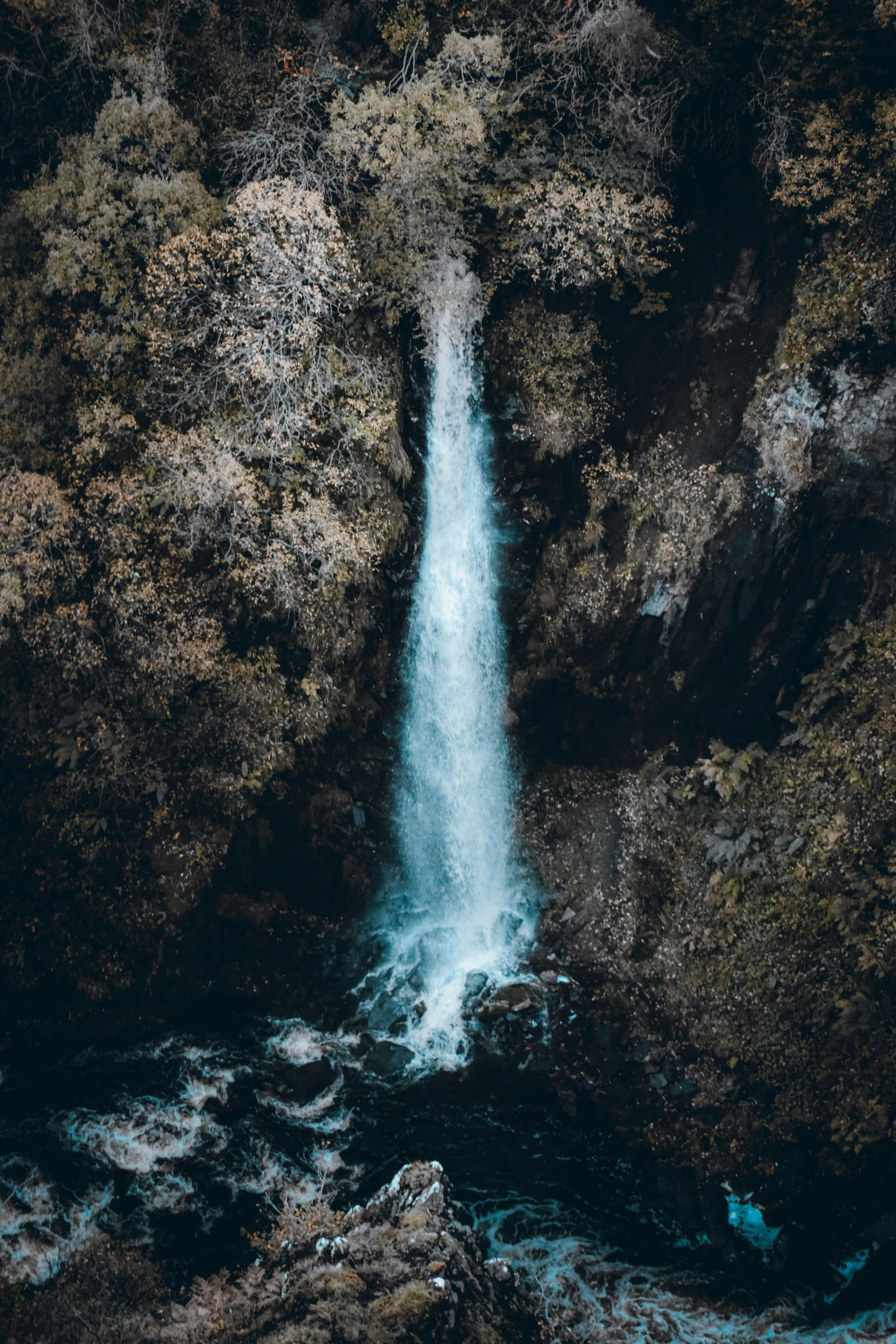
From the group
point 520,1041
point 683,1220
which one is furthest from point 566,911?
point 683,1220

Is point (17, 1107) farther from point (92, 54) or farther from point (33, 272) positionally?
point (92, 54)

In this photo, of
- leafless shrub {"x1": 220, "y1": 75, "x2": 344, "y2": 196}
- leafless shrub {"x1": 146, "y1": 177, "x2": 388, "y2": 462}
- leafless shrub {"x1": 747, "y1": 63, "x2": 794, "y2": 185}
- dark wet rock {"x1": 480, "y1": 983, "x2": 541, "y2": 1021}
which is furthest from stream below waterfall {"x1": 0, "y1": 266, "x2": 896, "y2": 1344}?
leafless shrub {"x1": 747, "y1": 63, "x2": 794, "y2": 185}

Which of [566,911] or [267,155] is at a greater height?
[267,155]

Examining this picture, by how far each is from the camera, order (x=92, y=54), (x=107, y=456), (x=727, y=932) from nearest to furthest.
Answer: (x=92, y=54) → (x=107, y=456) → (x=727, y=932)

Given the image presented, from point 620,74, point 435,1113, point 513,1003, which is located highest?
point 620,74

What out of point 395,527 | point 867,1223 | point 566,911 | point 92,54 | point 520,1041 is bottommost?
point 867,1223

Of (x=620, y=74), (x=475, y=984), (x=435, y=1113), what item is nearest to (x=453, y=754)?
(x=475, y=984)

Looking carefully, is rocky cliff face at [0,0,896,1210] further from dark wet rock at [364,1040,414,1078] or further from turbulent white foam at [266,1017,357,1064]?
dark wet rock at [364,1040,414,1078]

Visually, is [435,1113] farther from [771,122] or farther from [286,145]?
[771,122]
